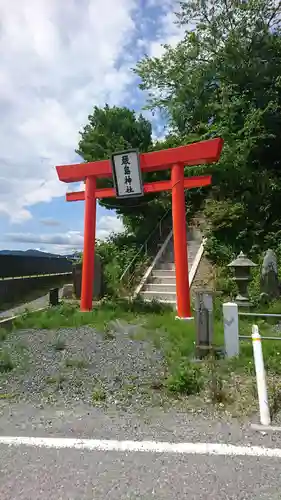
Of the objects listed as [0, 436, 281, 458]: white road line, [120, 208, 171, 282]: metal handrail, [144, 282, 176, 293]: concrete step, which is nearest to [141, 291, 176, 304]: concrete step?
[144, 282, 176, 293]: concrete step

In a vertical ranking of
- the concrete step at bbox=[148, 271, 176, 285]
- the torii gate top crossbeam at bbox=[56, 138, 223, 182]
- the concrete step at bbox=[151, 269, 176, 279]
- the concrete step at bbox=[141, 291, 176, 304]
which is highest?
the torii gate top crossbeam at bbox=[56, 138, 223, 182]

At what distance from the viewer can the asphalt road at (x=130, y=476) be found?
7.98ft

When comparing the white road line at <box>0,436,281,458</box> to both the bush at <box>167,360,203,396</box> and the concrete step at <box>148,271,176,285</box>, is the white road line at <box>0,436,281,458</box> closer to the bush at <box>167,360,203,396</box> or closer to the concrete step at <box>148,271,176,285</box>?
the bush at <box>167,360,203,396</box>

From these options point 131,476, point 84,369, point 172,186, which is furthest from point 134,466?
point 172,186

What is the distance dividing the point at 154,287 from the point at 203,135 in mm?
6425

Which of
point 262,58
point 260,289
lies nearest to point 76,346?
point 260,289

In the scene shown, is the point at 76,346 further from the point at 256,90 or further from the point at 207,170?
the point at 256,90

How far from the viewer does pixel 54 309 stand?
9.20 metres

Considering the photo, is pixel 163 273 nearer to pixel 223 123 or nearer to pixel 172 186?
pixel 172 186

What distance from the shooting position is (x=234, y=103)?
1413 centimetres

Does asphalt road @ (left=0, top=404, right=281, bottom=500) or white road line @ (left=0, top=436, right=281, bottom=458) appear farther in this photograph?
white road line @ (left=0, top=436, right=281, bottom=458)

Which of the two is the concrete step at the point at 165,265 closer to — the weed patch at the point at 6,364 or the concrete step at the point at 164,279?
the concrete step at the point at 164,279

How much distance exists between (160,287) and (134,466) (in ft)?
28.3

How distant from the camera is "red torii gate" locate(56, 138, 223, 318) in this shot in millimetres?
8531
